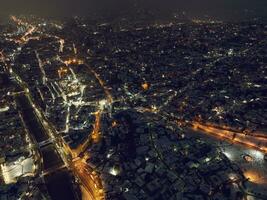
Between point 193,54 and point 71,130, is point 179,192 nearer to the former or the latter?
point 71,130

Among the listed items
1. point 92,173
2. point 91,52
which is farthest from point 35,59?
point 92,173

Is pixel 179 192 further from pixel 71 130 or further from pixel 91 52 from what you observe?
pixel 91 52

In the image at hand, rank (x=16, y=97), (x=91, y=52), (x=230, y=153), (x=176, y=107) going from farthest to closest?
(x=91, y=52) < (x=16, y=97) < (x=176, y=107) < (x=230, y=153)

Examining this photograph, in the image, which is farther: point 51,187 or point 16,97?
point 16,97

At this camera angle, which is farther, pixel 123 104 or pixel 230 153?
→ pixel 123 104

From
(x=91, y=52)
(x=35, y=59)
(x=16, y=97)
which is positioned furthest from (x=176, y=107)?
(x=35, y=59)

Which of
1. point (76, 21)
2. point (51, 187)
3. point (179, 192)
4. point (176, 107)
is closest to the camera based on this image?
point (179, 192)
